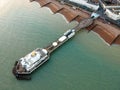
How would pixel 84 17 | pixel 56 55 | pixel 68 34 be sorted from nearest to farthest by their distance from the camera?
pixel 56 55, pixel 68 34, pixel 84 17

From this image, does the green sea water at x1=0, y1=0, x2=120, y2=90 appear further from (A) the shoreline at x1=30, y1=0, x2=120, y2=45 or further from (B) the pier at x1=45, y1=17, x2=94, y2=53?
(A) the shoreline at x1=30, y1=0, x2=120, y2=45

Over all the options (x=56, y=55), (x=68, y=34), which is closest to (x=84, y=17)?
(x=68, y=34)

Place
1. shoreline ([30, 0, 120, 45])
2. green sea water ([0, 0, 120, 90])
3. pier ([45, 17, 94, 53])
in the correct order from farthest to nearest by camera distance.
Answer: shoreline ([30, 0, 120, 45]), pier ([45, 17, 94, 53]), green sea water ([0, 0, 120, 90])

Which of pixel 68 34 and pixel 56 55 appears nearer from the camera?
pixel 56 55

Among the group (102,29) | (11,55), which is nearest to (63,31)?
(102,29)

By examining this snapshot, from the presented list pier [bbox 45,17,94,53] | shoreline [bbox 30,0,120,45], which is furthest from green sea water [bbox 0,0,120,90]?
shoreline [bbox 30,0,120,45]

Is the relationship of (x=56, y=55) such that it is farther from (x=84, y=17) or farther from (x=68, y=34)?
(x=84, y=17)

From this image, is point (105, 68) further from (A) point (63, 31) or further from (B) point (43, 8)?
(B) point (43, 8)
